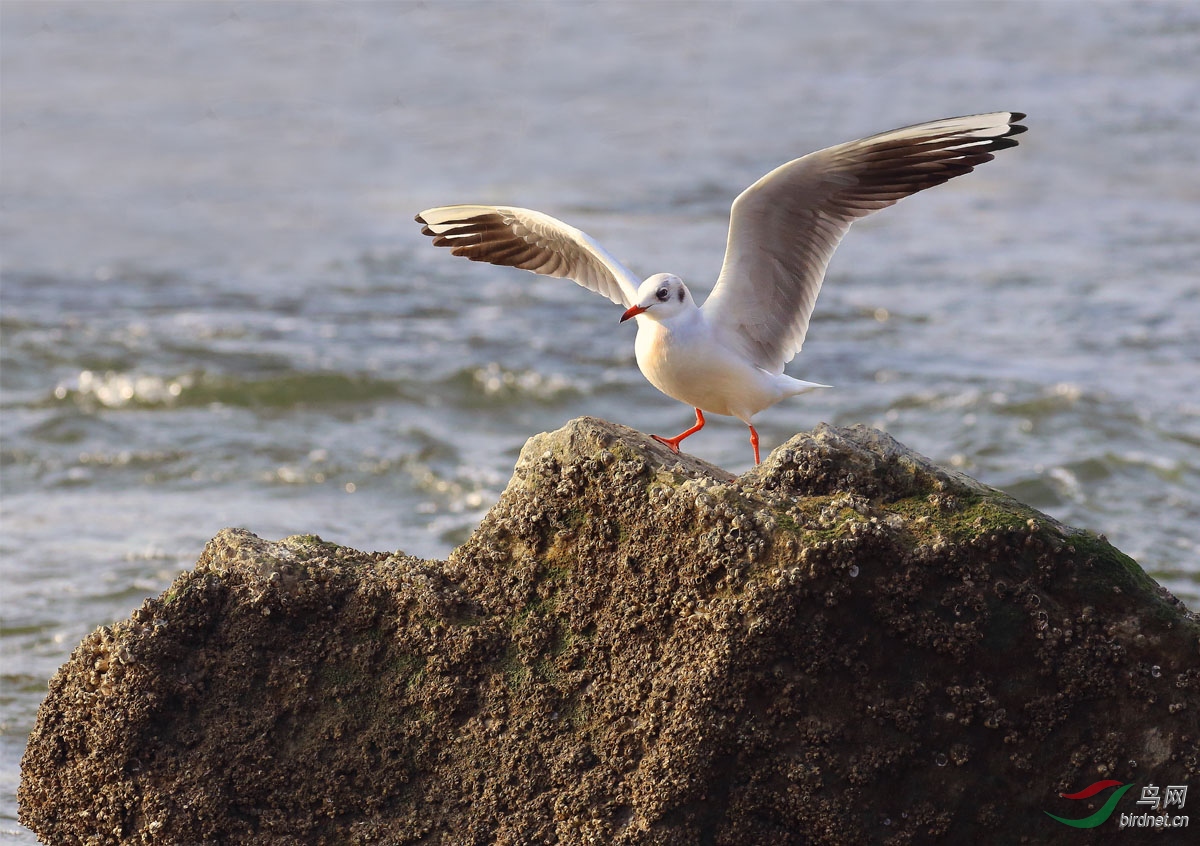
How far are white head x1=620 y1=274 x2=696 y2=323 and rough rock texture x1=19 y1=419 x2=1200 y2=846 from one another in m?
0.90

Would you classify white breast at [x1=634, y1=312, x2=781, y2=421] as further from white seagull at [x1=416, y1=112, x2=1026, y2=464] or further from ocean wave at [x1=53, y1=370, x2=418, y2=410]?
ocean wave at [x1=53, y1=370, x2=418, y2=410]

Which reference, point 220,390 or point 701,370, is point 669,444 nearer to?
point 701,370

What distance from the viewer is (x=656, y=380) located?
5539mm

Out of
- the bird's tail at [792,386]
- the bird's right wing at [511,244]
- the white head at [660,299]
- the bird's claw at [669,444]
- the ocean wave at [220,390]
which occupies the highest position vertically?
the bird's right wing at [511,244]

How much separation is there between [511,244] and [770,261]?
3.85 feet

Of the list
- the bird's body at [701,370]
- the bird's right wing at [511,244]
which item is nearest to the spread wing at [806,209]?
the bird's body at [701,370]

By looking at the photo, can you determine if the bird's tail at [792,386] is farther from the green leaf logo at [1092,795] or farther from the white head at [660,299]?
the green leaf logo at [1092,795]

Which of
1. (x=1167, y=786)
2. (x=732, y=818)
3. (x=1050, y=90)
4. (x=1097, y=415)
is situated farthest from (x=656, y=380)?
(x=1050, y=90)

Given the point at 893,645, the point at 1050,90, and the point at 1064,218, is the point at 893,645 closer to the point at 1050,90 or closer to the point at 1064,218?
the point at 1064,218

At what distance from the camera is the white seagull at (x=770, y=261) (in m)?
5.40

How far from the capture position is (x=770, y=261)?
5770 mm

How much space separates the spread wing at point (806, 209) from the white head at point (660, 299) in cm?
28

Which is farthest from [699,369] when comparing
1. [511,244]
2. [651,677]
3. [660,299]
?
[651,677]

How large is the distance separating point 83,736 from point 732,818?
6.59ft
